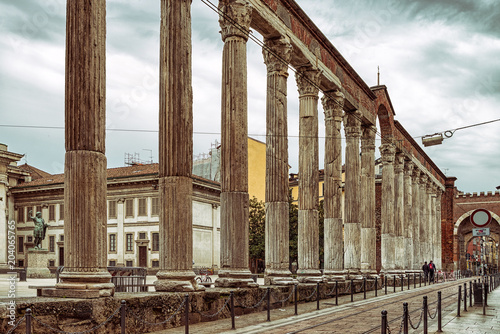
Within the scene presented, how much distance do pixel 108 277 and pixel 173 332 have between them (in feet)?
5.62

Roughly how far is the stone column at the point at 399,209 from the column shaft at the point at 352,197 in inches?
326

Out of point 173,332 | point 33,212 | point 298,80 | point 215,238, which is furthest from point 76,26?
point 33,212

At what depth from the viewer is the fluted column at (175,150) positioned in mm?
12828

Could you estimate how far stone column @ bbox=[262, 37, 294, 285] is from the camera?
17641 millimetres

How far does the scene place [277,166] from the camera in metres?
18.1

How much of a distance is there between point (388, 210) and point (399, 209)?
1.96 meters

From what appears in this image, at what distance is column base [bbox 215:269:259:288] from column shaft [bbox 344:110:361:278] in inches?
413

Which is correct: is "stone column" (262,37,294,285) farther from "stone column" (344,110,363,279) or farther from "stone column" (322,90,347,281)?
"stone column" (344,110,363,279)

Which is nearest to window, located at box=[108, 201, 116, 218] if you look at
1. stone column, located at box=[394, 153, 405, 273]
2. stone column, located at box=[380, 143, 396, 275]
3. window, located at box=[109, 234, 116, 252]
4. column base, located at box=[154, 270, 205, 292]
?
window, located at box=[109, 234, 116, 252]

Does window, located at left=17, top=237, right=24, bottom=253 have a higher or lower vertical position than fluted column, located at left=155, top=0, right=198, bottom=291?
lower

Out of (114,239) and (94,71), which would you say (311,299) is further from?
(114,239)

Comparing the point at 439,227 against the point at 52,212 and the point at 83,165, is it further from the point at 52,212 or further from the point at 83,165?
the point at 83,165

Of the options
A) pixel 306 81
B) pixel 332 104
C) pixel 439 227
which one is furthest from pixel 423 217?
pixel 306 81

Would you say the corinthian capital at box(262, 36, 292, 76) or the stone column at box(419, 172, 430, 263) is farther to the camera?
the stone column at box(419, 172, 430, 263)
